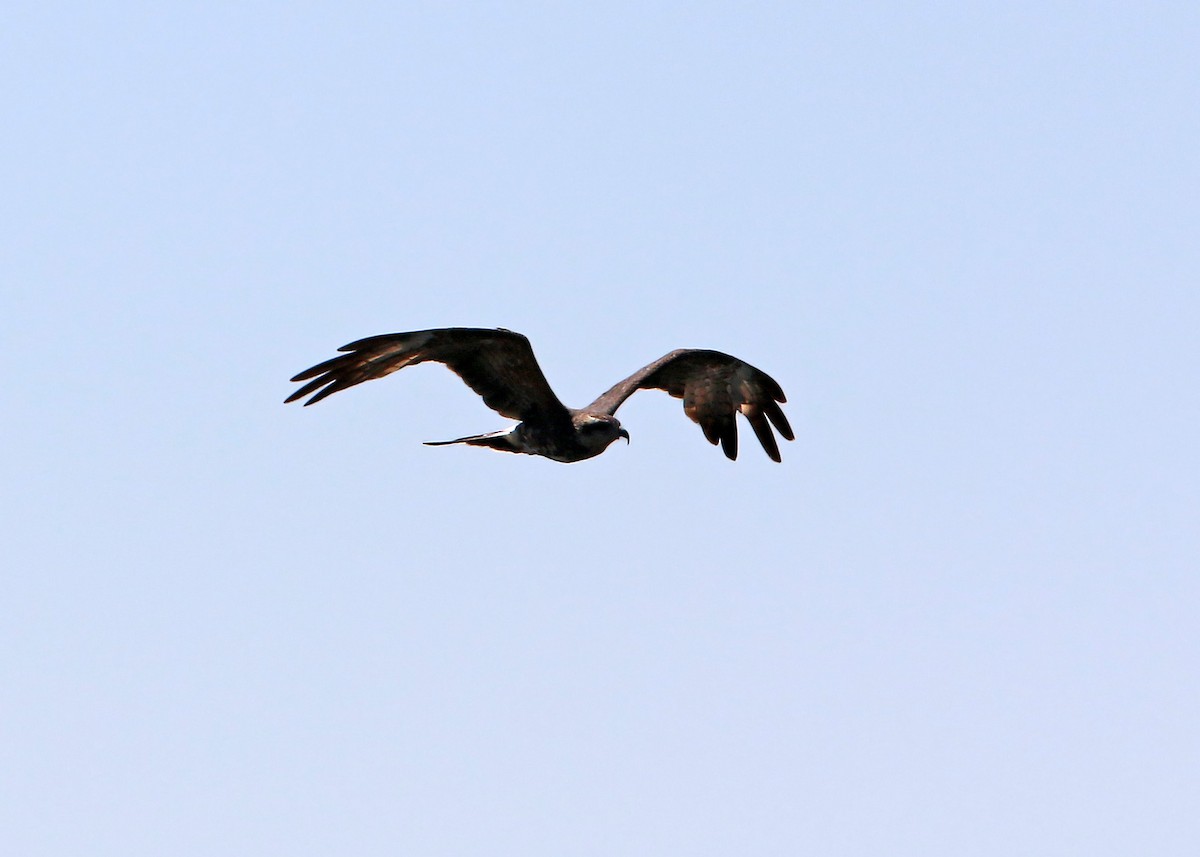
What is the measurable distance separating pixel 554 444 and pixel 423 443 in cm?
137

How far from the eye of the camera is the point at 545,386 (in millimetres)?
16891

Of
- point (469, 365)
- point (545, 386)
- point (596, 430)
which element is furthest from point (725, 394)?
point (469, 365)

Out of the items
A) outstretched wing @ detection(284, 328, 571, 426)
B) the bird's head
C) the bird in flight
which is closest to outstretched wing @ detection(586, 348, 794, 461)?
the bird in flight

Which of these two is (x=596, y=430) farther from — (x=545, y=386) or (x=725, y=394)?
(x=725, y=394)

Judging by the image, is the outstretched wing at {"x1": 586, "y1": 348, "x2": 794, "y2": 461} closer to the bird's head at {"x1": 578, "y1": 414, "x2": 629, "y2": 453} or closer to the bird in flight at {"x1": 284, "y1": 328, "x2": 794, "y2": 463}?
the bird in flight at {"x1": 284, "y1": 328, "x2": 794, "y2": 463}

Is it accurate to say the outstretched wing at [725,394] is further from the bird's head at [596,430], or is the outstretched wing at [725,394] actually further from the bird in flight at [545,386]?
the bird's head at [596,430]

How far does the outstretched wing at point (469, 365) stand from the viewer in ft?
51.9

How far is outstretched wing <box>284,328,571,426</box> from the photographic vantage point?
15.8 metres

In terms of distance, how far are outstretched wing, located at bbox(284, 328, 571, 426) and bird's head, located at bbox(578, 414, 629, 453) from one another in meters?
0.20

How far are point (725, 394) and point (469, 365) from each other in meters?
4.84

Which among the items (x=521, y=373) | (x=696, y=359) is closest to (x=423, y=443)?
(x=521, y=373)

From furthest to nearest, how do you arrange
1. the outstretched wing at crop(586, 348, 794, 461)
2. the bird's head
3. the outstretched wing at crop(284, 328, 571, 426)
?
the outstretched wing at crop(586, 348, 794, 461)
the bird's head
the outstretched wing at crop(284, 328, 571, 426)

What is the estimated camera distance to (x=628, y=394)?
61.4ft

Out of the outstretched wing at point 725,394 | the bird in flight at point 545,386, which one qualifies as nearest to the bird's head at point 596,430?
the bird in flight at point 545,386
